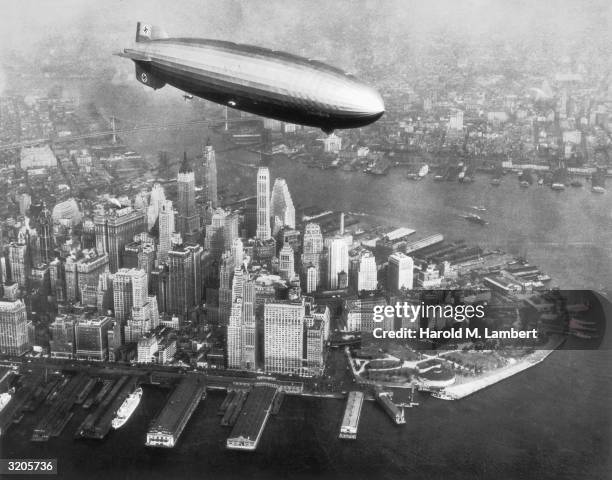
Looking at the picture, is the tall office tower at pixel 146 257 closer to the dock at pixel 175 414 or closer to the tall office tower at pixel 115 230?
the tall office tower at pixel 115 230

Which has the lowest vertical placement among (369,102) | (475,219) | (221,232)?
(221,232)

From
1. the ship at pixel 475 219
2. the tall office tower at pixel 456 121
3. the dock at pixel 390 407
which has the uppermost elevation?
the tall office tower at pixel 456 121

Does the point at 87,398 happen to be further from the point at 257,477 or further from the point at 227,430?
the point at 257,477

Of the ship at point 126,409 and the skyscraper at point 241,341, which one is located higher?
the skyscraper at point 241,341

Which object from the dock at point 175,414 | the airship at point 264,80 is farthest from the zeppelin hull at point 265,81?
the dock at point 175,414

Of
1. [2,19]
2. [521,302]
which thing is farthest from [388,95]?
[2,19]

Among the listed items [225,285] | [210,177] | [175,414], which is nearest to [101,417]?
[175,414]

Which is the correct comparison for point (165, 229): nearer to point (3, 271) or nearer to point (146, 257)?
point (146, 257)
